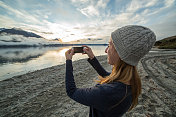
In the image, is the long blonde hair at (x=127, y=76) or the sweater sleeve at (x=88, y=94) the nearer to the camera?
the sweater sleeve at (x=88, y=94)

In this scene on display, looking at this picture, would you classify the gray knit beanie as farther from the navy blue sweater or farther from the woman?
the navy blue sweater

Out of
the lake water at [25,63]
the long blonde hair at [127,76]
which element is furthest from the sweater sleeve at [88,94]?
the lake water at [25,63]

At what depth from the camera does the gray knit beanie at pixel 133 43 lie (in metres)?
1.16

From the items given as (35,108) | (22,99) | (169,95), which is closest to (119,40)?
(35,108)

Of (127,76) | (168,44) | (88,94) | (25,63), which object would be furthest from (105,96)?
(168,44)

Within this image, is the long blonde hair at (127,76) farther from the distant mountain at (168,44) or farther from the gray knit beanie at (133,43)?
the distant mountain at (168,44)

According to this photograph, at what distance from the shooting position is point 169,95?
14.9 ft

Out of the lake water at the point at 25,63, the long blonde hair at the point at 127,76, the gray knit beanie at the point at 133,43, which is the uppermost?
the gray knit beanie at the point at 133,43

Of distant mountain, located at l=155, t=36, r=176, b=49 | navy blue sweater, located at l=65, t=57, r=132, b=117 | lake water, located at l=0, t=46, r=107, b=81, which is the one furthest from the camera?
distant mountain, located at l=155, t=36, r=176, b=49

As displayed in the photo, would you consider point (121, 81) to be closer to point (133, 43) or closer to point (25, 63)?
point (133, 43)

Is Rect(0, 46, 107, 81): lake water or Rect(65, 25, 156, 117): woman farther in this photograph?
Rect(0, 46, 107, 81): lake water

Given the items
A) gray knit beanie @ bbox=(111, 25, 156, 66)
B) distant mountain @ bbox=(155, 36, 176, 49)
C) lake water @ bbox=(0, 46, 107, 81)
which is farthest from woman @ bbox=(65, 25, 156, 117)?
distant mountain @ bbox=(155, 36, 176, 49)

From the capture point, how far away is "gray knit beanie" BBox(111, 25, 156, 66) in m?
1.16

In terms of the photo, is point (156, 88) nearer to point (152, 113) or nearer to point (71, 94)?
point (152, 113)
